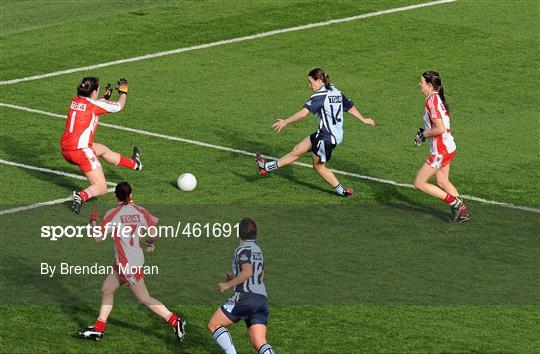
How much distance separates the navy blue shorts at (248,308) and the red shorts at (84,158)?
696cm

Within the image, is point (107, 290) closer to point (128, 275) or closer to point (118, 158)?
point (128, 275)

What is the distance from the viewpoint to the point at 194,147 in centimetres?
2647

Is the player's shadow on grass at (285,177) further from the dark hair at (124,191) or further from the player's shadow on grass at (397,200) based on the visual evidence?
the dark hair at (124,191)

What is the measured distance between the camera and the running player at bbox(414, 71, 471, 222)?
22.3m

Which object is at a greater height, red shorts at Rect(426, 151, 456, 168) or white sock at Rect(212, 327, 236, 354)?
red shorts at Rect(426, 151, 456, 168)

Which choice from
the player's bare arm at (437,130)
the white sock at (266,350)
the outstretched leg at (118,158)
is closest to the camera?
the white sock at (266,350)

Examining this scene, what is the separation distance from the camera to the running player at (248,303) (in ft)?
52.7

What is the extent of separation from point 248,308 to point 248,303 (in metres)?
0.06

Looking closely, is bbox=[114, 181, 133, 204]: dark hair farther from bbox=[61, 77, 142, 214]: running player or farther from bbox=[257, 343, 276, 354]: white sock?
bbox=[61, 77, 142, 214]: running player

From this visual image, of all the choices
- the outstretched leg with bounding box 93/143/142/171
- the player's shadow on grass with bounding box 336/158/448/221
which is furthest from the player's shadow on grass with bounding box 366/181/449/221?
the outstretched leg with bounding box 93/143/142/171

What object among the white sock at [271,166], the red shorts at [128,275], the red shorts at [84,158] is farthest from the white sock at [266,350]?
the white sock at [271,166]

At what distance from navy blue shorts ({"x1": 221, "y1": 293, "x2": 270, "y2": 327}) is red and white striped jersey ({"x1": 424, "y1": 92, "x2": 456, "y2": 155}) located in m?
7.13

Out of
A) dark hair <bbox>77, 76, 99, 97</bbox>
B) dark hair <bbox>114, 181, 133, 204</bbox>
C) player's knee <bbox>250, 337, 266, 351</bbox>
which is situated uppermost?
dark hair <bbox>77, 76, 99, 97</bbox>

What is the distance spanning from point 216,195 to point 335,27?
12.0 m
